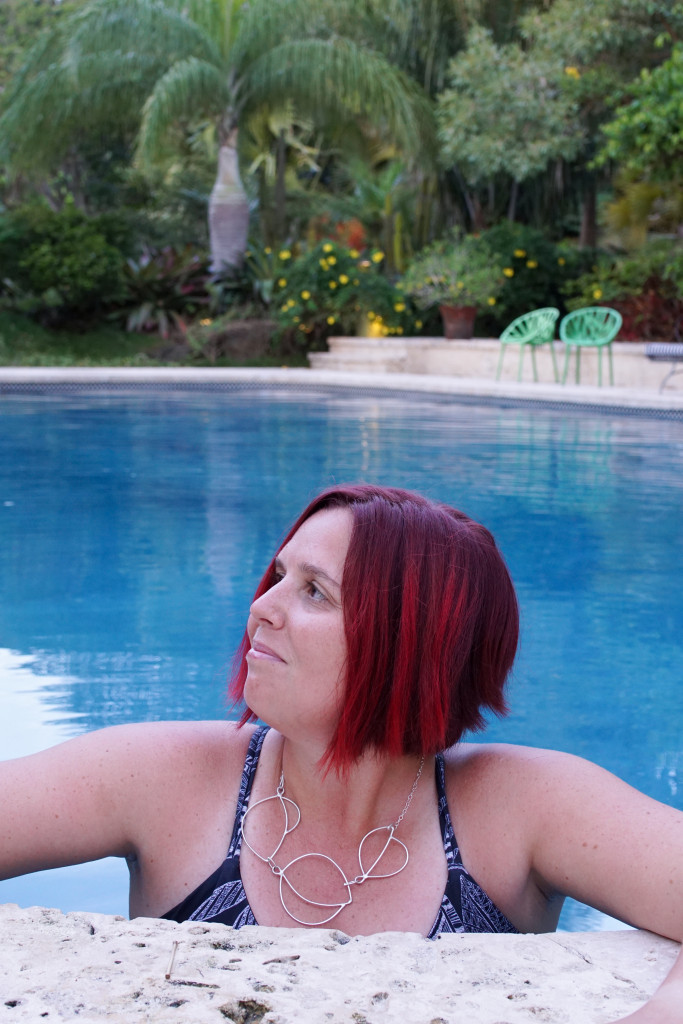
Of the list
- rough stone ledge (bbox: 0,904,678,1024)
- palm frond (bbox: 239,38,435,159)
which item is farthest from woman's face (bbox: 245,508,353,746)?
palm frond (bbox: 239,38,435,159)

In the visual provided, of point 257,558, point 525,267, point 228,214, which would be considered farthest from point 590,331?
point 257,558

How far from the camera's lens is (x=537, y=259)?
51.8ft

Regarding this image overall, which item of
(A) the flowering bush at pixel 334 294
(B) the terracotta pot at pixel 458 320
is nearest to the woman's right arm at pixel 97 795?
(B) the terracotta pot at pixel 458 320

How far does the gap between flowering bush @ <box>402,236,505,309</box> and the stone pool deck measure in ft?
4.36

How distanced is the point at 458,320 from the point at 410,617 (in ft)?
47.9

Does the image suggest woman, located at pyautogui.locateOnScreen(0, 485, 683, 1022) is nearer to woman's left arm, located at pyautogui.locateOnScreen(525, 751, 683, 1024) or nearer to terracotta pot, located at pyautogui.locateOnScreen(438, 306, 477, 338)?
woman's left arm, located at pyautogui.locateOnScreen(525, 751, 683, 1024)

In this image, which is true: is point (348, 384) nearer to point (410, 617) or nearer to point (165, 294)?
point (165, 294)

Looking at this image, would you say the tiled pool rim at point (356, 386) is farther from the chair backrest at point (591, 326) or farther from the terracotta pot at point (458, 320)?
the terracotta pot at point (458, 320)

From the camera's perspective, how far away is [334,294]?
16.2m

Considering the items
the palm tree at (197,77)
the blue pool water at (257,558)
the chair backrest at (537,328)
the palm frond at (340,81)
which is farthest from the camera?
the palm frond at (340,81)

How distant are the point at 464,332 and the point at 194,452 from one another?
27.1 ft

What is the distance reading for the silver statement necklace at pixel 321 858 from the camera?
1450mm

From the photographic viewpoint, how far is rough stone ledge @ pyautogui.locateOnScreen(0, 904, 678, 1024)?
43.6 inches

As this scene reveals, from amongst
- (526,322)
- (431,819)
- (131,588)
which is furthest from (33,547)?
(526,322)
